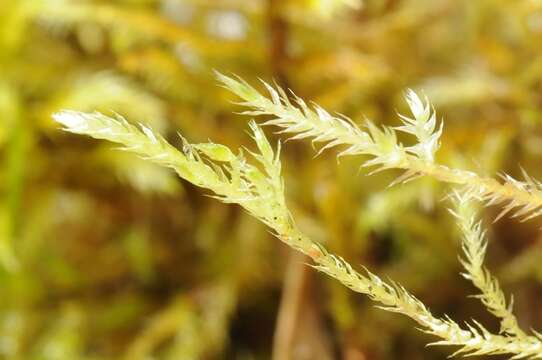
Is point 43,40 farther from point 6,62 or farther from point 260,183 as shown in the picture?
point 260,183

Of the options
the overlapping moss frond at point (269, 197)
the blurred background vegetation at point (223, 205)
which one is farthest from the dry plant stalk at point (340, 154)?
the blurred background vegetation at point (223, 205)

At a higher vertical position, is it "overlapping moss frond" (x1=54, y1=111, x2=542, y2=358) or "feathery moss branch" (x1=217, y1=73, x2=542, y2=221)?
"feathery moss branch" (x1=217, y1=73, x2=542, y2=221)

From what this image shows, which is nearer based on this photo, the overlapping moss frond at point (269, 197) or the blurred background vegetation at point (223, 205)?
the overlapping moss frond at point (269, 197)

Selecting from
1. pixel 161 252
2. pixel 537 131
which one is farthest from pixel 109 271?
pixel 537 131

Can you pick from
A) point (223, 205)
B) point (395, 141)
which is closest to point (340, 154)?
point (395, 141)

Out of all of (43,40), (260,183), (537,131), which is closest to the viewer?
(260,183)

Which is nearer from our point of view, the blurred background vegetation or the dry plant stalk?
the dry plant stalk

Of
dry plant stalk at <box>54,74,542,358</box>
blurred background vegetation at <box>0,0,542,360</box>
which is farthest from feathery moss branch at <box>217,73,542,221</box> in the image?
blurred background vegetation at <box>0,0,542,360</box>

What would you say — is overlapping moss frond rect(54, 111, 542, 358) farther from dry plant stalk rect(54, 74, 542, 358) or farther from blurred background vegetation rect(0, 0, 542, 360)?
blurred background vegetation rect(0, 0, 542, 360)

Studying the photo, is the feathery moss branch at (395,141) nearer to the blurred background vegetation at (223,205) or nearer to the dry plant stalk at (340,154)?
the dry plant stalk at (340,154)
